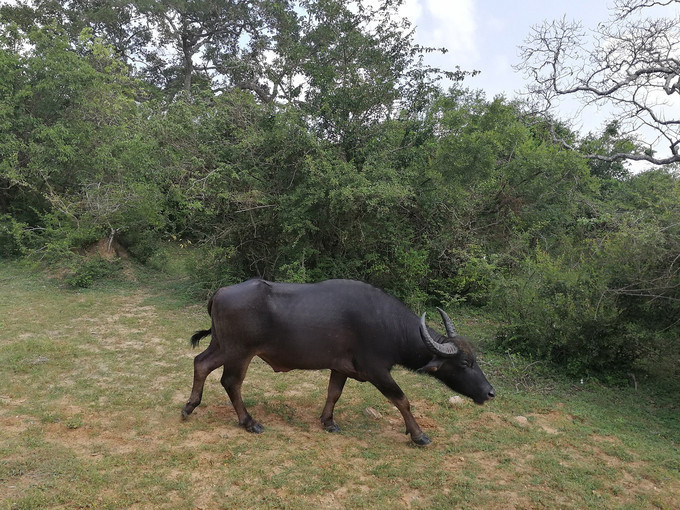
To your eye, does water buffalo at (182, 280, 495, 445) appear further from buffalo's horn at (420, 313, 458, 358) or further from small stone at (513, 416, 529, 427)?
small stone at (513, 416, 529, 427)

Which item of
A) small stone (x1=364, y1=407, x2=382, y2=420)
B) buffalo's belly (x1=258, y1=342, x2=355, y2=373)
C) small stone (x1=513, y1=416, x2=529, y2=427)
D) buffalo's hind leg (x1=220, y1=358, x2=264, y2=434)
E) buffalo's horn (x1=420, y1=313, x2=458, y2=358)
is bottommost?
small stone (x1=364, y1=407, x2=382, y2=420)

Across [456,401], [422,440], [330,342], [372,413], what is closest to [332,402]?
[372,413]

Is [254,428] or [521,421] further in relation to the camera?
[521,421]

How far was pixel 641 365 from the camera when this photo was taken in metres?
6.96

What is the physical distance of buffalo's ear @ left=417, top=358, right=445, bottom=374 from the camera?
14.7 ft

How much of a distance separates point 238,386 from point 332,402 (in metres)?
1.07

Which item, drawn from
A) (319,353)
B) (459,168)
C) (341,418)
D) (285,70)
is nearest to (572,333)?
(341,418)

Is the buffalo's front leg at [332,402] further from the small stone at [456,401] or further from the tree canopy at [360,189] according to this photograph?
the tree canopy at [360,189]

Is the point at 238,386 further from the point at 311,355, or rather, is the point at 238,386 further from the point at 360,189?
the point at 360,189

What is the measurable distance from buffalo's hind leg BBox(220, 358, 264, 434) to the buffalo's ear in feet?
6.06

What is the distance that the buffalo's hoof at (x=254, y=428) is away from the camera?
4566 millimetres

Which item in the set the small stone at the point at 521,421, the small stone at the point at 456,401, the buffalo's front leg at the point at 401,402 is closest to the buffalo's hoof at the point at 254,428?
the buffalo's front leg at the point at 401,402

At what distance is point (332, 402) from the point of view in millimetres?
4859

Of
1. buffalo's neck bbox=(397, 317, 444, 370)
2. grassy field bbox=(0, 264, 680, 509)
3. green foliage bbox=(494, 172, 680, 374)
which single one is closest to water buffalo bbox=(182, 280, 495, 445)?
buffalo's neck bbox=(397, 317, 444, 370)
